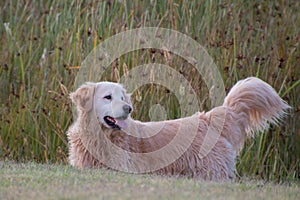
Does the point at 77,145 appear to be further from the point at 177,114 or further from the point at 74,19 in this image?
the point at 74,19

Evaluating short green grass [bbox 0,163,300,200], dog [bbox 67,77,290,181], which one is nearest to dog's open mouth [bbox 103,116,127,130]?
dog [bbox 67,77,290,181]

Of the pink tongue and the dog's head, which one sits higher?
the dog's head

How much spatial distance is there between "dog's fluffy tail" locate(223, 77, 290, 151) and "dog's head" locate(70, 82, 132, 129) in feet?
4.32

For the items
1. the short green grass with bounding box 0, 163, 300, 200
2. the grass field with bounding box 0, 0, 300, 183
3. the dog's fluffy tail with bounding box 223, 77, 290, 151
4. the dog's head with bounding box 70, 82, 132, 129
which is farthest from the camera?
the grass field with bounding box 0, 0, 300, 183

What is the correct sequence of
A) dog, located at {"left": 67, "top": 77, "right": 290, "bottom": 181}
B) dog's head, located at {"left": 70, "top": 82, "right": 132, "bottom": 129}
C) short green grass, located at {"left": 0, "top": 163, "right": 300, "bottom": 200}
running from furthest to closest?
dog, located at {"left": 67, "top": 77, "right": 290, "bottom": 181} < dog's head, located at {"left": 70, "top": 82, "right": 132, "bottom": 129} < short green grass, located at {"left": 0, "top": 163, "right": 300, "bottom": 200}

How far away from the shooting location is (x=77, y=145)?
8.05 metres

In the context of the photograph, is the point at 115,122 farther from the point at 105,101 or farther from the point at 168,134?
the point at 168,134

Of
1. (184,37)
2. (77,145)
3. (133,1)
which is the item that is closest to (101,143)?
(77,145)

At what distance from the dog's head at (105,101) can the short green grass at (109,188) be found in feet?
3.66

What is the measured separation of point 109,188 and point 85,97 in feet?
8.10

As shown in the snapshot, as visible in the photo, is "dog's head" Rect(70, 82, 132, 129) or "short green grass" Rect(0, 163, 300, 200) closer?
"short green grass" Rect(0, 163, 300, 200)

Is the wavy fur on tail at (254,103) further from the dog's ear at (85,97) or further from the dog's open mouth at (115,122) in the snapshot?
the dog's ear at (85,97)

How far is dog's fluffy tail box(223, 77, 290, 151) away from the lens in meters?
8.13

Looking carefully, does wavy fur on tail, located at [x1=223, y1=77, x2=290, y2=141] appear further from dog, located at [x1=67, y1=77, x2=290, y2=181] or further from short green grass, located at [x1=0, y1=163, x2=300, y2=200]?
short green grass, located at [x1=0, y1=163, x2=300, y2=200]
